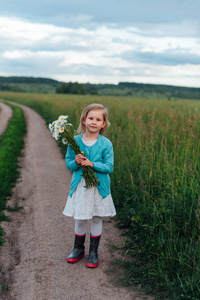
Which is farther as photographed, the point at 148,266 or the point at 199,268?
the point at 148,266

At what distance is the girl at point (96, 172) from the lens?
3385mm

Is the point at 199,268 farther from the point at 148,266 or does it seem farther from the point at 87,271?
the point at 87,271

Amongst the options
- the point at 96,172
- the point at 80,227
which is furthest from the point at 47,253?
the point at 96,172

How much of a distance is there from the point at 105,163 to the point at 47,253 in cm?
140

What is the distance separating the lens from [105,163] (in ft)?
11.4

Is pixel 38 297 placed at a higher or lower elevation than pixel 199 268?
lower

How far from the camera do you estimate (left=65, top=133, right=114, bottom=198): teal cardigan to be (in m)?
3.42

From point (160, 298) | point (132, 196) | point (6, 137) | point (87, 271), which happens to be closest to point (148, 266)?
point (160, 298)

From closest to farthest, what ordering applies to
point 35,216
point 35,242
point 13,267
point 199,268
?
point 199,268
point 13,267
point 35,242
point 35,216

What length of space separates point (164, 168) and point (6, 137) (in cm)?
827

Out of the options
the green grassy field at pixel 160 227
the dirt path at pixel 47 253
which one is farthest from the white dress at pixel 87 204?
the dirt path at pixel 47 253

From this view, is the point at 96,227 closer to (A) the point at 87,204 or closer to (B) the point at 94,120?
(A) the point at 87,204

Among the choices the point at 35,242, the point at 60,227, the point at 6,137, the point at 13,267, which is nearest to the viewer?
the point at 13,267

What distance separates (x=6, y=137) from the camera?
11.8 meters
